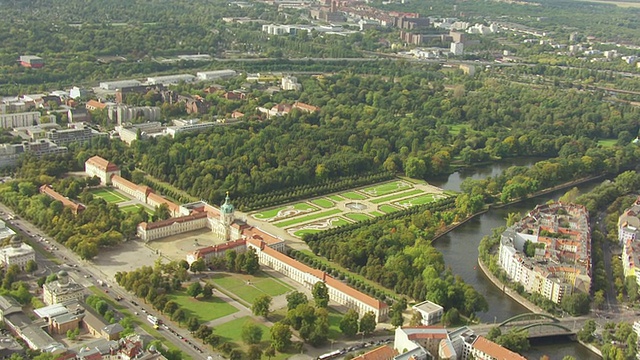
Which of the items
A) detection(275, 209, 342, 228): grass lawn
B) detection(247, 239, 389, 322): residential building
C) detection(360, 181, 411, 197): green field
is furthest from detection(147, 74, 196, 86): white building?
detection(247, 239, 389, 322): residential building

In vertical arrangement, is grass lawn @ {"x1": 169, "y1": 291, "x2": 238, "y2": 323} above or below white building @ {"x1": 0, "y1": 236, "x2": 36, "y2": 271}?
below

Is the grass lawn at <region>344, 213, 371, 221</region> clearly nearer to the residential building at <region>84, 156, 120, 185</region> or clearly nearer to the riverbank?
the riverbank

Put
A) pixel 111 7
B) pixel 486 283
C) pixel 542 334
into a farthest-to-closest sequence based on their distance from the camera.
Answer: pixel 111 7 < pixel 486 283 < pixel 542 334

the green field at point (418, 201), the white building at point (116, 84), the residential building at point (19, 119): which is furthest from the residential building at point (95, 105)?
the green field at point (418, 201)

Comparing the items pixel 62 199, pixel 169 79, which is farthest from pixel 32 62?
pixel 62 199

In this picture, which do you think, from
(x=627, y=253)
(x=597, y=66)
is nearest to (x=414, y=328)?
(x=627, y=253)

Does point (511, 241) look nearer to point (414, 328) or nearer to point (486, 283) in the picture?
point (486, 283)
